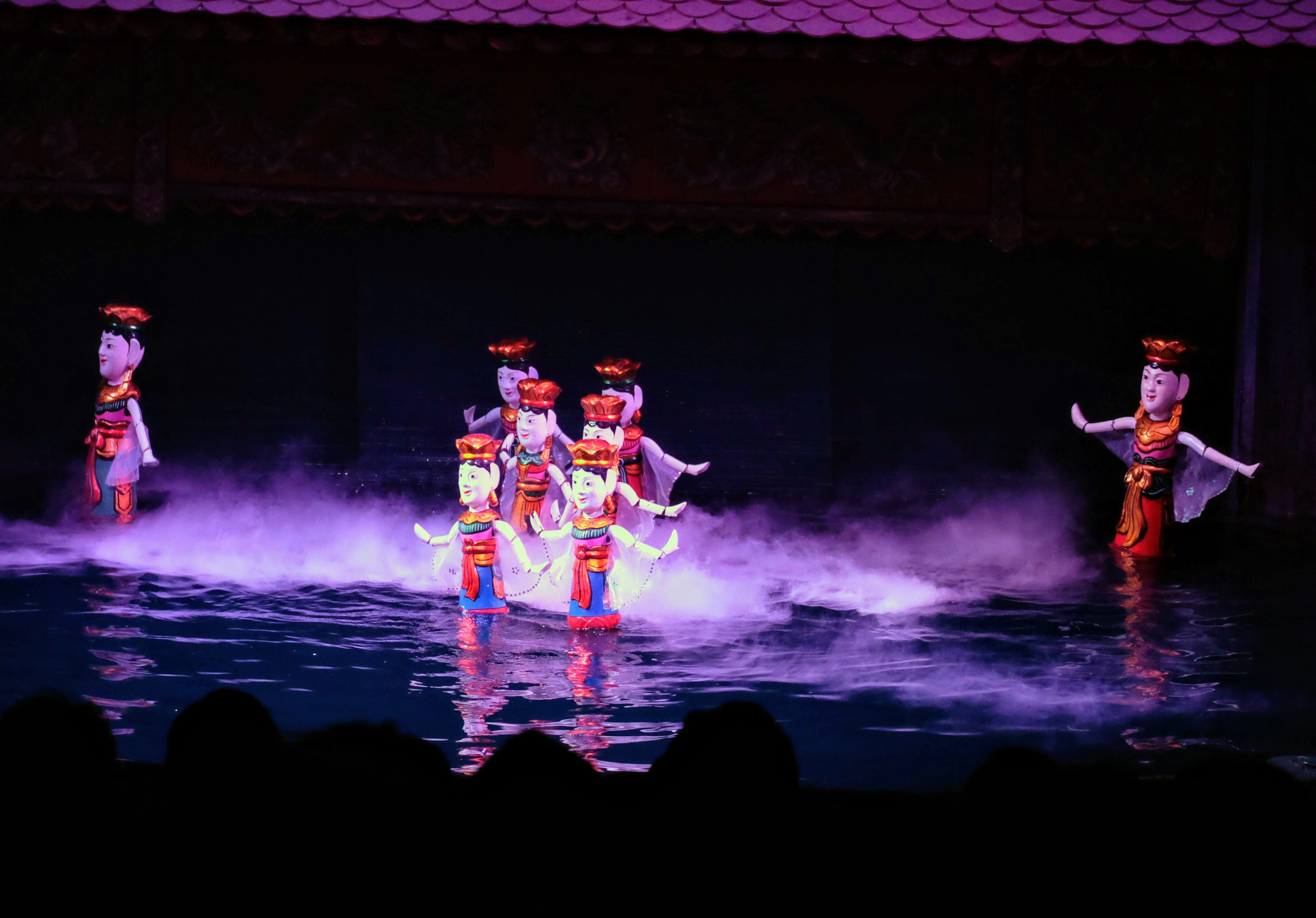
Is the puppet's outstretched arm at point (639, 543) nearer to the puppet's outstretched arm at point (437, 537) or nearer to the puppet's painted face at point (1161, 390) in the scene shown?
the puppet's outstretched arm at point (437, 537)

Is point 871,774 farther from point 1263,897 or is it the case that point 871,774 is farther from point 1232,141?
point 1232,141

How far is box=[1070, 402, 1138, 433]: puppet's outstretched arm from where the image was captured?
7457 millimetres

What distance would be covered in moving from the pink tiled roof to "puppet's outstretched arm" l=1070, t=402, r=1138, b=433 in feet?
7.14

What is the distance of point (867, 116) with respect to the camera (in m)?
7.75

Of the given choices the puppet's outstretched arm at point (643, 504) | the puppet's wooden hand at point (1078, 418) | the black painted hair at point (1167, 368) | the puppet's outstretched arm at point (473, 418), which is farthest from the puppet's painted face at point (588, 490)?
the black painted hair at point (1167, 368)

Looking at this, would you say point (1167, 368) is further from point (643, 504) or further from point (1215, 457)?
point (643, 504)

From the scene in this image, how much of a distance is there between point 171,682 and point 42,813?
10.7 feet

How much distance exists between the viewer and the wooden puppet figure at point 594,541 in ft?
18.0

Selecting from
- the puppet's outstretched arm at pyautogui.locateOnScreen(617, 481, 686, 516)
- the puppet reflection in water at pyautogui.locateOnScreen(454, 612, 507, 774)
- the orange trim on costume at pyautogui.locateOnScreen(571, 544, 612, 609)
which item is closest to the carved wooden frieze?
the puppet's outstretched arm at pyautogui.locateOnScreen(617, 481, 686, 516)

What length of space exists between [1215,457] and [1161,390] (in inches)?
19.4

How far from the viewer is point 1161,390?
23.8ft

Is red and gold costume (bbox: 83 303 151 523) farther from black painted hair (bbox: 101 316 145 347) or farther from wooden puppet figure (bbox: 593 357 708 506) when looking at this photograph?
wooden puppet figure (bbox: 593 357 708 506)

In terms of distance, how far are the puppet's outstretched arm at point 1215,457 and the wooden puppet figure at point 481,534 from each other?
3.92 metres

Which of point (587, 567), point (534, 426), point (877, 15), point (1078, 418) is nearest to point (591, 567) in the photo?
point (587, 567)
